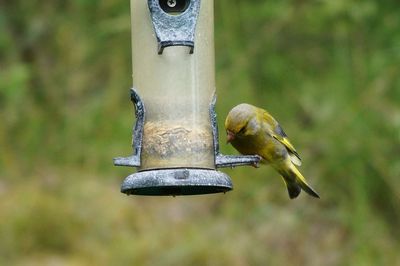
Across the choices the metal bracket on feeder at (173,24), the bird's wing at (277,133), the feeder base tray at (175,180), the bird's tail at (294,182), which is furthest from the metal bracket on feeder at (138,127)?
the bird's tail at (294,182)

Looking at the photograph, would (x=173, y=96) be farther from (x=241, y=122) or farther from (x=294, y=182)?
(x=294, y=182)

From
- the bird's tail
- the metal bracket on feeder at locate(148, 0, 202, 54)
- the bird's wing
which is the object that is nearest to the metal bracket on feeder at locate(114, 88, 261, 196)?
the metal bracket on feeder at locate(148, 0, 202, 54)

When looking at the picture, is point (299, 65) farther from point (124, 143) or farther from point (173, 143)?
point (173, 143)

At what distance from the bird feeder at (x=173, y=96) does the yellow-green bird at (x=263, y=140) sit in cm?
22

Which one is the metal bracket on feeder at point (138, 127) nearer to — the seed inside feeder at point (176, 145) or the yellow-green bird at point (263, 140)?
the seed inside feeder at point (176, 145)

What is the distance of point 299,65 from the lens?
11.6 meters

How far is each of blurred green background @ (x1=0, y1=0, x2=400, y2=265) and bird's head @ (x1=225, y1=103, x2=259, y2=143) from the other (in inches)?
139

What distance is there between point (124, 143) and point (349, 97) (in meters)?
2.10

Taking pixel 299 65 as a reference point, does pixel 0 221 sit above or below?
below

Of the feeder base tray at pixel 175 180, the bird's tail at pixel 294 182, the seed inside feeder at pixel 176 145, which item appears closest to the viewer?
the feeder base tray at pixel 175 180

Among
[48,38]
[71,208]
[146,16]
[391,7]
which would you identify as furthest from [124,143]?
[146,16]

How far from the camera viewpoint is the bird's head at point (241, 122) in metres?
6.59

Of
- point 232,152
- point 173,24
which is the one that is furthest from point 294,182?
point 232,152

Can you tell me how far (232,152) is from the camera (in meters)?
10.2
